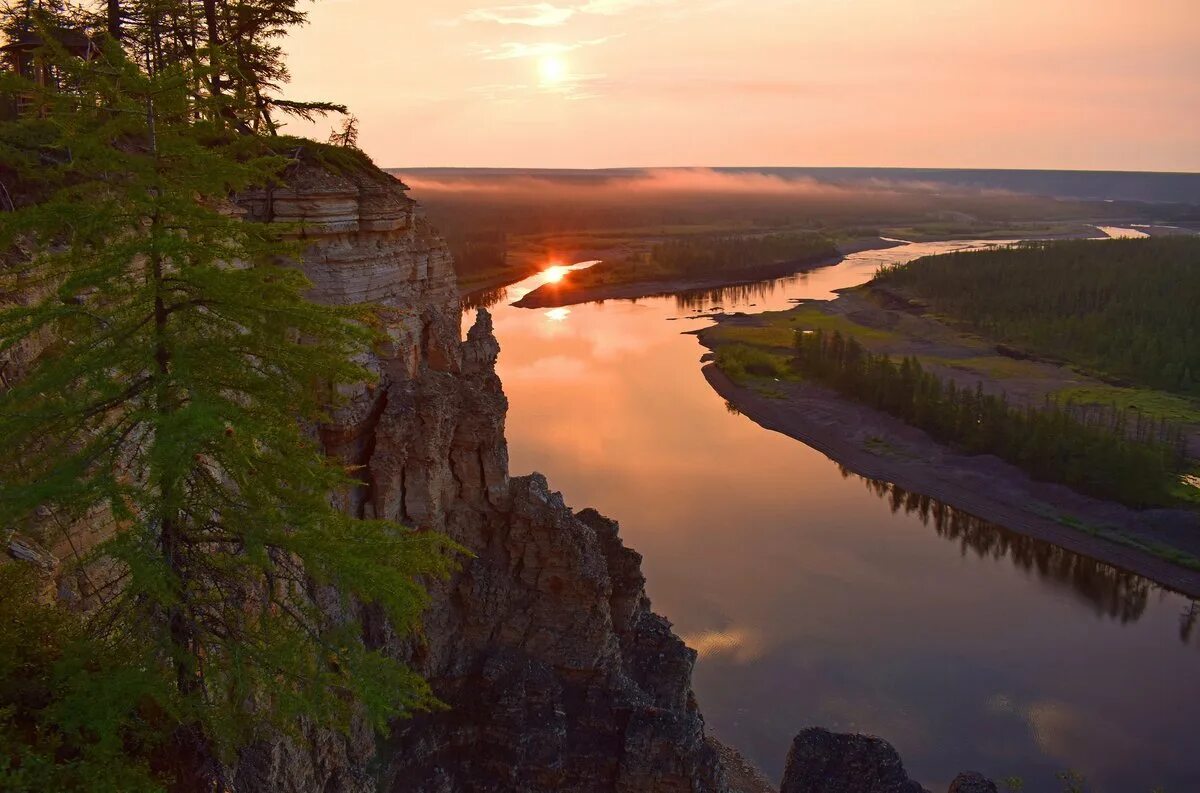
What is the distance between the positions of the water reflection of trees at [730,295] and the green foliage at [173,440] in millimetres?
99864

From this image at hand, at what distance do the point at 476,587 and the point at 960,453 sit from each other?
41.7 m

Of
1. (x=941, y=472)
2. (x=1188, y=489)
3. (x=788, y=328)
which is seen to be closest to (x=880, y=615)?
(x=941, y=472)

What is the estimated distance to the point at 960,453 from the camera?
51.8m

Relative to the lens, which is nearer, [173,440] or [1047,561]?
[173,440]

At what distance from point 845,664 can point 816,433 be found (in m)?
28.6

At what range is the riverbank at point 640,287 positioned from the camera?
363 ft

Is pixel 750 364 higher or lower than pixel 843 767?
higher

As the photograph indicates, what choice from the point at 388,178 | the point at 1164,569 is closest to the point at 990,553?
the point at 1164,569

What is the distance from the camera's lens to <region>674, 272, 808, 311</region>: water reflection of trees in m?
111

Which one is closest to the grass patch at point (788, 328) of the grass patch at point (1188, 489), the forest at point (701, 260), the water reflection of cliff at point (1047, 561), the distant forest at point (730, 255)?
the forest at point (701, 260)

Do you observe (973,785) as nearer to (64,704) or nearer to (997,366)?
(64,704)

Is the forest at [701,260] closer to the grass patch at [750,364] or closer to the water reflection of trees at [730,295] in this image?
the water reflection of trees at [730,295]

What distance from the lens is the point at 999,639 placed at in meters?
32.3

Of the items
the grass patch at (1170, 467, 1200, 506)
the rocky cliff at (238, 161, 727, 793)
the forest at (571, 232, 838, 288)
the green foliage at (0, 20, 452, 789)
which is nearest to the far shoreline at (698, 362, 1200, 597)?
the grass patch at (1170, 467, 1200, 506)
